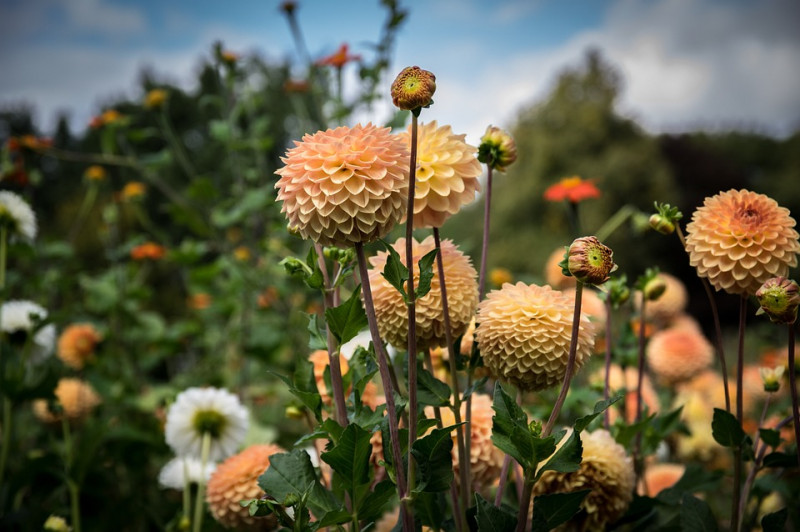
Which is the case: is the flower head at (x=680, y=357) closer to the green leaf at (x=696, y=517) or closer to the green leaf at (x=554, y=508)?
the green leaf at (x=696, y=517)

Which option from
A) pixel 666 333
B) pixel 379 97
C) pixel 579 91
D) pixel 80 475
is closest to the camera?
pixel 80 475

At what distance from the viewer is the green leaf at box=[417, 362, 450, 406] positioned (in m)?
0.86

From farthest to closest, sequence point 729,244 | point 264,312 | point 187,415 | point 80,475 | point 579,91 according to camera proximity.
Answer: point 579,91 < point 264,312 < point 80,475 < point 187,415 < point 729,244

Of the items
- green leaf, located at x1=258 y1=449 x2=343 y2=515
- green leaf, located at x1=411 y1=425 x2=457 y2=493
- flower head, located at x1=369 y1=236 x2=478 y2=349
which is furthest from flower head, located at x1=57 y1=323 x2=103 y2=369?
green leaf, located at x1=411 y1=425 x2=457 y2=493

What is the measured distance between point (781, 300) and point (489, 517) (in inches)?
18.2

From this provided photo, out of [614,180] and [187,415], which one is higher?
[614,180]

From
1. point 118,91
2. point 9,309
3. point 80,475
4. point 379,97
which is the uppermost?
point 118,91

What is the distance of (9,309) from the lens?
5.51ft

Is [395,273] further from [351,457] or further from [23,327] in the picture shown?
[23,327]

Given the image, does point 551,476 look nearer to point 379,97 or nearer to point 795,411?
point 795,411

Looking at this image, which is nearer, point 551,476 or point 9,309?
point 551,476

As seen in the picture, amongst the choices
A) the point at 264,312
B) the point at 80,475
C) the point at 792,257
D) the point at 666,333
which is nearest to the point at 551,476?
the point at 792,257

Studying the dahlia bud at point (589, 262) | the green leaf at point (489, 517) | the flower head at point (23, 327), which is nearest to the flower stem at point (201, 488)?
the green leaf at point (489, 517)

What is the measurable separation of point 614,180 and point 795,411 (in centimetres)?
754
